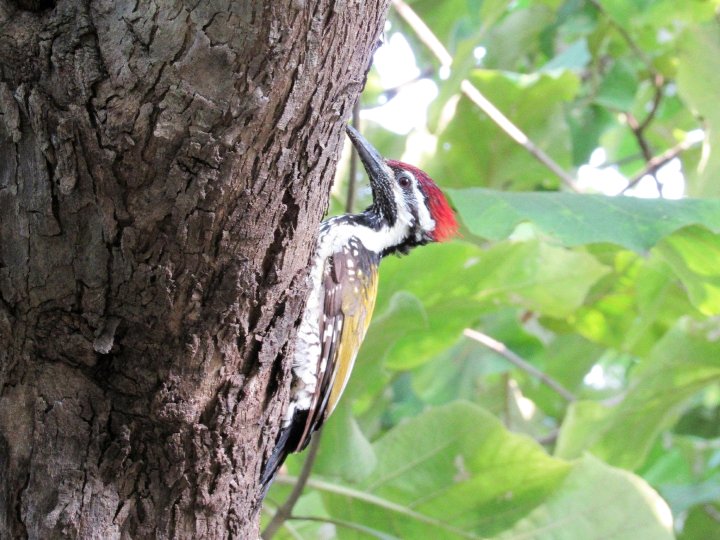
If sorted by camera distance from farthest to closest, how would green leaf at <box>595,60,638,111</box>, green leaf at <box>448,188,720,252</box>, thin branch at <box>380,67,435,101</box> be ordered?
thin branch at <box>380,67,435,101</box> → green leaf at <box>595,60,638,111</box> → green leaf at <box>448,188,720,252</box>

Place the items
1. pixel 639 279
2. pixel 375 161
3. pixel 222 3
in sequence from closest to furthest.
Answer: pixel 222 3
pixel 375 161
pixel 639 279

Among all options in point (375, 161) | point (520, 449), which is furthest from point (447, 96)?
point (520, 449)

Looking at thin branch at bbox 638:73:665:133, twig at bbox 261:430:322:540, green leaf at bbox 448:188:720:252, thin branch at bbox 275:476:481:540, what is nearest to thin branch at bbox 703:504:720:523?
thin branch at bbox 275:476:481:540

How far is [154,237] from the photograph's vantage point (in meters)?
1.59

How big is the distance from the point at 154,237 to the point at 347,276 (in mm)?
1580

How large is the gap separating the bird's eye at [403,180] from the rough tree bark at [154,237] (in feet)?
6.44

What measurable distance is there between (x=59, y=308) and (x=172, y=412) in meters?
0.31

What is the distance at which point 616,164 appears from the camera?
6.70m

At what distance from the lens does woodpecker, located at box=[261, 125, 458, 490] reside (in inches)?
113

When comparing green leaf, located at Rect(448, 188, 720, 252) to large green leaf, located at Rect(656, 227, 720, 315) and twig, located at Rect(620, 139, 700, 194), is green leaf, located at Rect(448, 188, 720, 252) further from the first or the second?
twig, located at Rect(620, 139, 700, 194)

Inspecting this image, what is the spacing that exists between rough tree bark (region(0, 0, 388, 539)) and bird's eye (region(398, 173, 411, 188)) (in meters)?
1.96

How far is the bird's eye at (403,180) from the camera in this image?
12.2 ft

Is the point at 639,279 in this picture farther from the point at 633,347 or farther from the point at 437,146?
the point at 437,146

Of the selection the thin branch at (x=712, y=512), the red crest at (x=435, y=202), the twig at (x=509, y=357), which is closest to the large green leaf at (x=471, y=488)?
the red crest at (x=435, y=202)
